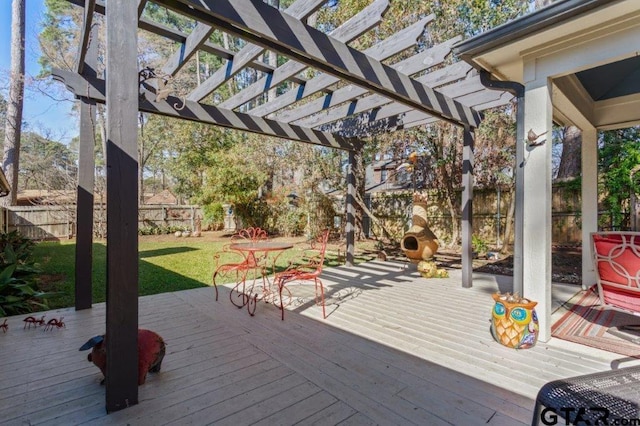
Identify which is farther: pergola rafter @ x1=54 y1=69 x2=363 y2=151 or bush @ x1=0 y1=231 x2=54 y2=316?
bush @ x1=0 y1=231 x2=54 y2=316

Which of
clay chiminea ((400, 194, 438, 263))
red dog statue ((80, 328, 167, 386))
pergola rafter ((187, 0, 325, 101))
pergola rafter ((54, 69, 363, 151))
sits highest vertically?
pergola rafter ((187, 0, 325, 101))

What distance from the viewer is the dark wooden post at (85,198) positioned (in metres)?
3.65

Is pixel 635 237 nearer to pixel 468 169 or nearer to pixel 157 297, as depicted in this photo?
pixel 468 169

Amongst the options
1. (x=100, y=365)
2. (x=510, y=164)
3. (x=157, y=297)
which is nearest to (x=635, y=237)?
(x=100, y=365)

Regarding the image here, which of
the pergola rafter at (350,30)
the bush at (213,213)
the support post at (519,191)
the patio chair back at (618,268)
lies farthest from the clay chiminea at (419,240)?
the bush at (213,213)

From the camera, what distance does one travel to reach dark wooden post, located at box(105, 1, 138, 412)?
189 cm

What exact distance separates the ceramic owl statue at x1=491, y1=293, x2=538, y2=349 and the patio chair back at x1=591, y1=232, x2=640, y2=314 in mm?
573

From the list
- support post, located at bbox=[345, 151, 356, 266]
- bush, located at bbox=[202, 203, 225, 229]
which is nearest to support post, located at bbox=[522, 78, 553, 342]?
support post, located at bbox=[345, 151, 356, 266]

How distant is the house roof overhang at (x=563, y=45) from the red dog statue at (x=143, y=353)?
3532 mm

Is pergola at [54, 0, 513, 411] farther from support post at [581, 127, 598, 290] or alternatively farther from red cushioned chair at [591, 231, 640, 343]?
red cushioned chair at [591, 231, 640, 343]

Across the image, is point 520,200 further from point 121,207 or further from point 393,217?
point 393,217

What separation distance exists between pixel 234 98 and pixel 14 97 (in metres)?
11.0

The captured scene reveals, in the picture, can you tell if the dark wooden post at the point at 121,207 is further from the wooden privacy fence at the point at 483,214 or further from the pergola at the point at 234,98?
the wooden privacy fence at the point at 483,214

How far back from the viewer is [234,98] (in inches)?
186
